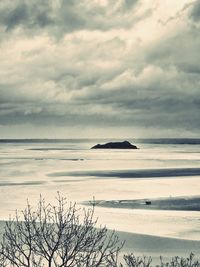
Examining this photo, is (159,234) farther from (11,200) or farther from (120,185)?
(120,185)

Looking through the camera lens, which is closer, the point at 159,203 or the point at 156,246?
the point at 156,246

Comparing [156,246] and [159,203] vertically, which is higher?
[159,203]

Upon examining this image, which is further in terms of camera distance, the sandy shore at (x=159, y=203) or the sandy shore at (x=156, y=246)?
the sandy shore at (x=159, y=203)

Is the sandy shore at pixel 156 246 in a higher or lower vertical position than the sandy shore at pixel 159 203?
lower

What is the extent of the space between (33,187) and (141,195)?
1636 cm

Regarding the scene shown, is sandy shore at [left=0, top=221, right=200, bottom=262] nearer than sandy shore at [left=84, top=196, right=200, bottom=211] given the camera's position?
Yes

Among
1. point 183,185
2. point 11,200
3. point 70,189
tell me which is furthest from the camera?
point 183,185

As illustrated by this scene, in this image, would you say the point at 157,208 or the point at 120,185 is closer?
the point at 157,208

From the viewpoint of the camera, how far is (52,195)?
59.6m

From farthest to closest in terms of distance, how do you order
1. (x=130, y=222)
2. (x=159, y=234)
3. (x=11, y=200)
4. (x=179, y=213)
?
(x=11, y=200)
(x=179, y=213)
(x=130, y=222)
(x=159, y=234)

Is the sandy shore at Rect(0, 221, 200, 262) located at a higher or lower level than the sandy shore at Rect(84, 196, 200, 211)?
lower

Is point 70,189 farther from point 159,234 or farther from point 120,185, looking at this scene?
point 159,234

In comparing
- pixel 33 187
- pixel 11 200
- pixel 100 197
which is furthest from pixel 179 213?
pixel 33 187

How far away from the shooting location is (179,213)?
44.7 m
